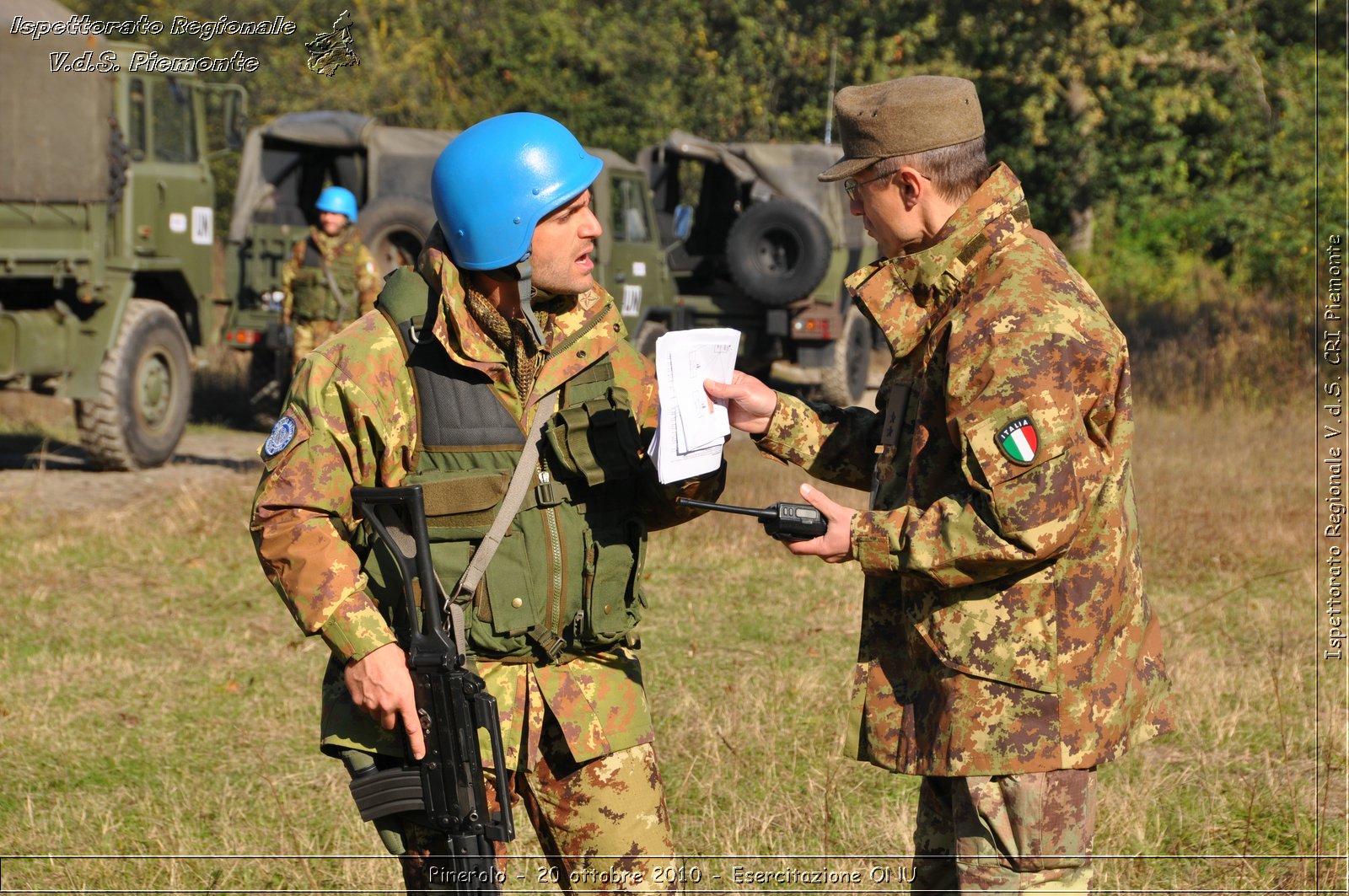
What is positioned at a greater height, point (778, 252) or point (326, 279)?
point (778, 252)

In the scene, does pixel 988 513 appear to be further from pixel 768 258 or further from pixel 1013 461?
pixel 768 258

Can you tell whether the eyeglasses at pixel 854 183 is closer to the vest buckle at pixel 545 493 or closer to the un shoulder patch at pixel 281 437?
the vest buckle at pixel 545 493

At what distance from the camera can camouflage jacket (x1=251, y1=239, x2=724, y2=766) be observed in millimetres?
2752

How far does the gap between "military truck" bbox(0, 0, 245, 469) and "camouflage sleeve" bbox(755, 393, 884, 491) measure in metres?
7.65

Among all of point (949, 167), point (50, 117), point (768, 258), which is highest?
point (50, 117)

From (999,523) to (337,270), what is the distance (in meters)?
8.76

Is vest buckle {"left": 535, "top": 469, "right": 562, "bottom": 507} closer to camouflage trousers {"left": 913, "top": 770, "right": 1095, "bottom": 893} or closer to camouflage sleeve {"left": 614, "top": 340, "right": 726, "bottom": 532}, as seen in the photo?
camouflage sleeve {"left": 614, "top": 340, "right": 726, "bottom": 532}

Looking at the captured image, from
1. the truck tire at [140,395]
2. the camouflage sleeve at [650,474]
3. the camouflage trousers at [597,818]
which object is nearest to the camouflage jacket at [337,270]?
the truck tire at [140,395]

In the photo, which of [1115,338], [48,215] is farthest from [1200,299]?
[1115,338]

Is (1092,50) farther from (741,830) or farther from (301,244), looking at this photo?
(741,830)

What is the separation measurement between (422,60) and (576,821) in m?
20.7

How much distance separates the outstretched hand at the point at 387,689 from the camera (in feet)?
8.96

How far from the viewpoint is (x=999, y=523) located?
257 centimetres

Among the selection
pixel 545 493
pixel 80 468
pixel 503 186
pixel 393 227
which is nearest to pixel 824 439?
pixel 545 493
